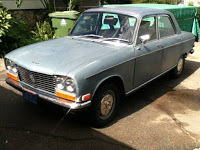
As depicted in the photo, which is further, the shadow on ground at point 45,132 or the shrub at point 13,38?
the shrub at point 13,38

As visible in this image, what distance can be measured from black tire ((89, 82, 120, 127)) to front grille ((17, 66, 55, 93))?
0.61 meters

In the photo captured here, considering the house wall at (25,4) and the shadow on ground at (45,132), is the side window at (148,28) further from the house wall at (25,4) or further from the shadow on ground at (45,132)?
the house wall at (25,4)

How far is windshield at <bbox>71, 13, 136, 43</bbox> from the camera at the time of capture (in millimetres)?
3672

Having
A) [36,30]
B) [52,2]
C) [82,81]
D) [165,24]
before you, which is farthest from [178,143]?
[52,2]

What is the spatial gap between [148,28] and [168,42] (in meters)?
0.73

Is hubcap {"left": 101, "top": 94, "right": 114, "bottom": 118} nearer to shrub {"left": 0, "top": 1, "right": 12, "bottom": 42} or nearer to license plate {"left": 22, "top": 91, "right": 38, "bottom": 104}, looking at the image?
license plate {"left": 22, "top": 91, "right": 38, "bottom": 104}

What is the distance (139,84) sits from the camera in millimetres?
3814

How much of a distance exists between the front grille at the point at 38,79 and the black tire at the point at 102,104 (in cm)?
61

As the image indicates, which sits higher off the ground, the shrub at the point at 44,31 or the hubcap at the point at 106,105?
the shrub at the point at 44,31

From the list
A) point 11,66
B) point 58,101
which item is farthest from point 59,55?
point 11,66

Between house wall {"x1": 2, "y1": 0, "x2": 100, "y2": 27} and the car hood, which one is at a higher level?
house wall {"x1": 2, "y1": 0, "x2": 100, "y2": 27}

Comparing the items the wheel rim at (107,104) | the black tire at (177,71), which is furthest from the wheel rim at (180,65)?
the wheel rim at (107,104)

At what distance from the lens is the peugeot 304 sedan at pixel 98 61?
9.18ft

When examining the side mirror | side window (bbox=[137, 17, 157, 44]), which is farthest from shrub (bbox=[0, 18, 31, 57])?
the side mirror
